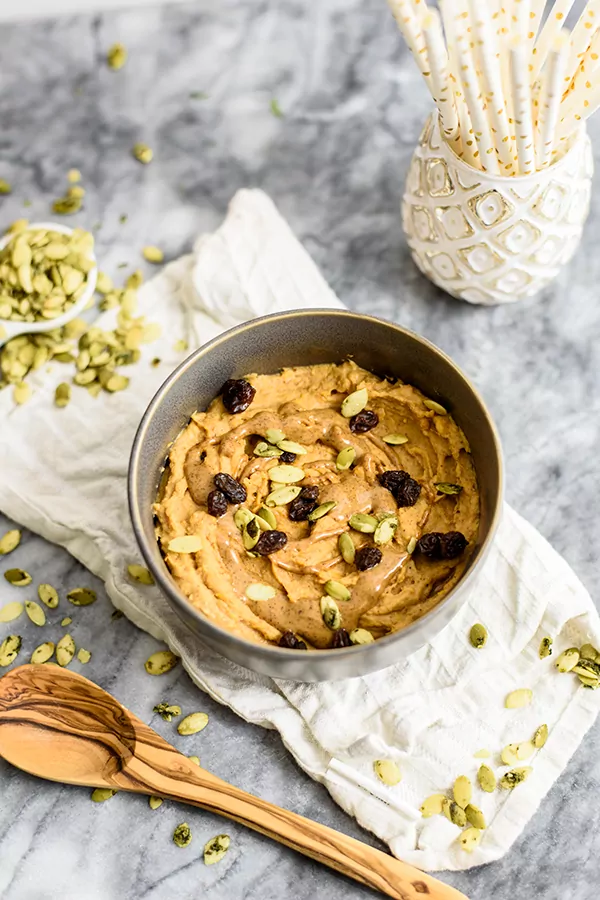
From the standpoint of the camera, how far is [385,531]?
243 centimetres

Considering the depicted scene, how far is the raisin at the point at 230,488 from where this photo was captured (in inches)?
97.2

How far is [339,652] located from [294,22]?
241 cm

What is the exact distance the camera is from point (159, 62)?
141 inches

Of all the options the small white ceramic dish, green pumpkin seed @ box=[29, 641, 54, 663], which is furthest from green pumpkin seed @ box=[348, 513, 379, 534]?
the small white ceramic dish

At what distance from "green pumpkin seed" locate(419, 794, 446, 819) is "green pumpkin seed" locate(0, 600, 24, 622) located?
1166 millimetres

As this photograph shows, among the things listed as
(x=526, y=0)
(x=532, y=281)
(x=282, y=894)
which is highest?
(x=526, y=0)

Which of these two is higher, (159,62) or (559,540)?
(159,62)

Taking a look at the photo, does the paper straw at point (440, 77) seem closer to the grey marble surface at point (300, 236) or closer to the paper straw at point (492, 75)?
the paper straw at point (492, 75)

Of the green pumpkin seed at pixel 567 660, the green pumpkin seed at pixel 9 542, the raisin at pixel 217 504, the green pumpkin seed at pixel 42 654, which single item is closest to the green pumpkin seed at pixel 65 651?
the green pumpkin seed at pixel 42 654

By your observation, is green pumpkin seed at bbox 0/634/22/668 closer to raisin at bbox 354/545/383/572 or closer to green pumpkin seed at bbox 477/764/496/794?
raisin at bbox 354/545/383/572

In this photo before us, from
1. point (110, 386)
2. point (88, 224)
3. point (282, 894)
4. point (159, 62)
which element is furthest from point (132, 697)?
point (159, 62)

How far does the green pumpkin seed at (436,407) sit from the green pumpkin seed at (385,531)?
332 millimetres

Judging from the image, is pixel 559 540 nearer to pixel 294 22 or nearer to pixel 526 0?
pixel 526 0

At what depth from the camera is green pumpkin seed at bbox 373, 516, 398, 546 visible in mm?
2424
